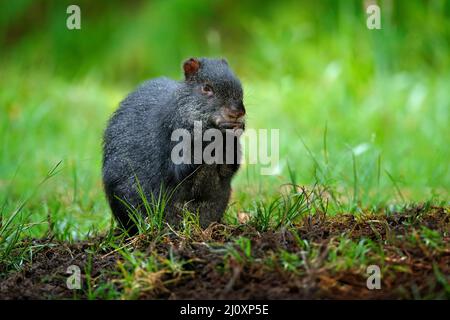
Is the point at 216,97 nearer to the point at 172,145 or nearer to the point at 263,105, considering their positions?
the point at 172,145

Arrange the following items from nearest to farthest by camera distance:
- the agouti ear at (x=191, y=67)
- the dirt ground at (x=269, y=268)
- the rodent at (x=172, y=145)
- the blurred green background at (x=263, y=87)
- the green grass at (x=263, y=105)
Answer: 1. the dirt ground at (x=269, y=268)
2. the green grass at (x=263, y=105)
3. the rodent at (x=172, y=145)
4. the agouti ear at (x=191, y=67)
5. the blurred green background at (x=263, y=87)

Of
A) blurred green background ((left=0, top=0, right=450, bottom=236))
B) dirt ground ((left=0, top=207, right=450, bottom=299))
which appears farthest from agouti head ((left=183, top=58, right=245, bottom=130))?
dirt ground ((left=0, top=207, right=450, bottom=299))

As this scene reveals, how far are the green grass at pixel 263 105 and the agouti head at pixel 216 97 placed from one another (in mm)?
532

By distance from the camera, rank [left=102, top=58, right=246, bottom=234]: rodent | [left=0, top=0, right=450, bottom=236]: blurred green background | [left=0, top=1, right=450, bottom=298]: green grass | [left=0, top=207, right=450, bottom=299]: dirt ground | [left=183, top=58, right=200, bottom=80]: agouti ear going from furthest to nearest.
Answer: [left=0, top=0, right=450, bottom=236]: blurred green background → [left=183, top=58, right=200, bottom=80]: agouti ear → [left=102, top=58, right=246, bottom=234]: rodent → [left=0, top=1, right=450, bottom=298]: green grass → [left=0, top=207, right=450, bottom=299]: dirt ground

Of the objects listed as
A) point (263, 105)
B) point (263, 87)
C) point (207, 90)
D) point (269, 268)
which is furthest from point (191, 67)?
point (263, 87)

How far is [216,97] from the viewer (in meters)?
4.10

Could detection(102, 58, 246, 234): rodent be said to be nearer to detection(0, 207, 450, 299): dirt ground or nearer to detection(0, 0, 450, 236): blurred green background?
detection(0, 0, 450, 236): blurred green background

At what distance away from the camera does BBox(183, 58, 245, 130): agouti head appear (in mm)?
4023

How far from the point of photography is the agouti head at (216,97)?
13.2 feet

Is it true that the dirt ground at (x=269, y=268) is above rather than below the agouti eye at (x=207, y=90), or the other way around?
below

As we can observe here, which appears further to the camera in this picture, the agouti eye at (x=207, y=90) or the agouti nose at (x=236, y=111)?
the agouti eye at (x=207, y=90)

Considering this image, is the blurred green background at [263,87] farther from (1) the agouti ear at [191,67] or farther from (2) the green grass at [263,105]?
(1) the agouti ear at [191,67]

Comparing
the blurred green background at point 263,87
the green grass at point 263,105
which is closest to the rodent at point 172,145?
the green grass at point 263,105
